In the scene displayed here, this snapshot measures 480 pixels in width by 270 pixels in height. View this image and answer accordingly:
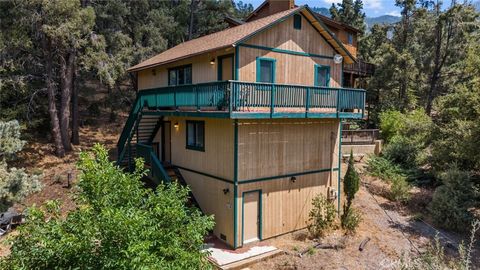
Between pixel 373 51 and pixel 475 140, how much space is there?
23.9 meters

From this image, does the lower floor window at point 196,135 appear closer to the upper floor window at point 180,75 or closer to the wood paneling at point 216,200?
the wood paneling at point 216,200

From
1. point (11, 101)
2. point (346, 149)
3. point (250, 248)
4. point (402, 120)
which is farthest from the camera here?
point (402, 120)

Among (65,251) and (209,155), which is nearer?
(65,251)

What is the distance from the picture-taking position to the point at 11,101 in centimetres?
2134

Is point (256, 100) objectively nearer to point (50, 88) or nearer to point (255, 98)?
point (255, 98)

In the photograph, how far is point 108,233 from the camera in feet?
18.6

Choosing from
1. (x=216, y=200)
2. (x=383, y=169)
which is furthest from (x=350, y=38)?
(x=216, y=200)

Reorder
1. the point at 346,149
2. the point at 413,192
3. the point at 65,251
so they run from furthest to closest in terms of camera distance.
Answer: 1. the point at 346,149
2. the point at 413,192
3. the point at 65,251

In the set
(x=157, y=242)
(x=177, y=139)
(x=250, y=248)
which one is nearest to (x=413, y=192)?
(x=250, y=248)

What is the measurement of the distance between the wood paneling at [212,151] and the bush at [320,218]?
3942mm

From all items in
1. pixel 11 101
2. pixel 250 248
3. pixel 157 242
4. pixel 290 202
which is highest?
pixel 11 101

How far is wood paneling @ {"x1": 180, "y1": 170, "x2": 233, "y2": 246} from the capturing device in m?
12.0

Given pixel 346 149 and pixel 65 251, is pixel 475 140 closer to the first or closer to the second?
pixel 346 149

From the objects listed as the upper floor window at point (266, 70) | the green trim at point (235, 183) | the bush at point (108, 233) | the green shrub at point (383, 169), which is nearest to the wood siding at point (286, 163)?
the green trim at point (235, 183)
